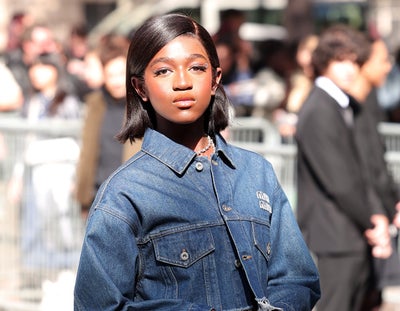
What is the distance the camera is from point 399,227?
264 inches

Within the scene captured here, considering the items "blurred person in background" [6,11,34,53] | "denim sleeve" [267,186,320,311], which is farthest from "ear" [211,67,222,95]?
"blurred person in background" [6,11,34,53]

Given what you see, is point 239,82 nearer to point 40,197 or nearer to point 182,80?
point 40,197

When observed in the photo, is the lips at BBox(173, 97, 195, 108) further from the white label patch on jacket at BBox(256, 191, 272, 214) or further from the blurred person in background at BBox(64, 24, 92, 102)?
the blurred person in background at BBox(64, 24, 92, 102)

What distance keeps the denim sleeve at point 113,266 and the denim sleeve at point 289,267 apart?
268 mm

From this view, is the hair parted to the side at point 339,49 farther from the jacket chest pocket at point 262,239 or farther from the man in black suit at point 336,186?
the jacket chest pocket at point 262,239

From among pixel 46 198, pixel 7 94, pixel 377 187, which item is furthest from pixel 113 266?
pixel 7 94

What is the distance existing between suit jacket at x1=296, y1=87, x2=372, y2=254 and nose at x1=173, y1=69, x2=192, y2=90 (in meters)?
3.16

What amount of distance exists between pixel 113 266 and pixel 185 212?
0.76 ft

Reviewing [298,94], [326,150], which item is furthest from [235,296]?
[298,94]

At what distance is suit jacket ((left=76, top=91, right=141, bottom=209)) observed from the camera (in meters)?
6.97

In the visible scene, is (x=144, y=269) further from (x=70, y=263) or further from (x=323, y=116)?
(x=70, y=263)

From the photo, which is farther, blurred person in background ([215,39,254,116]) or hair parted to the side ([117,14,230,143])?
blurred person in background ([215,39,254,116])

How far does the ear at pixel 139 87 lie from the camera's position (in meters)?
3.30

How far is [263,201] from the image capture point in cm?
331
